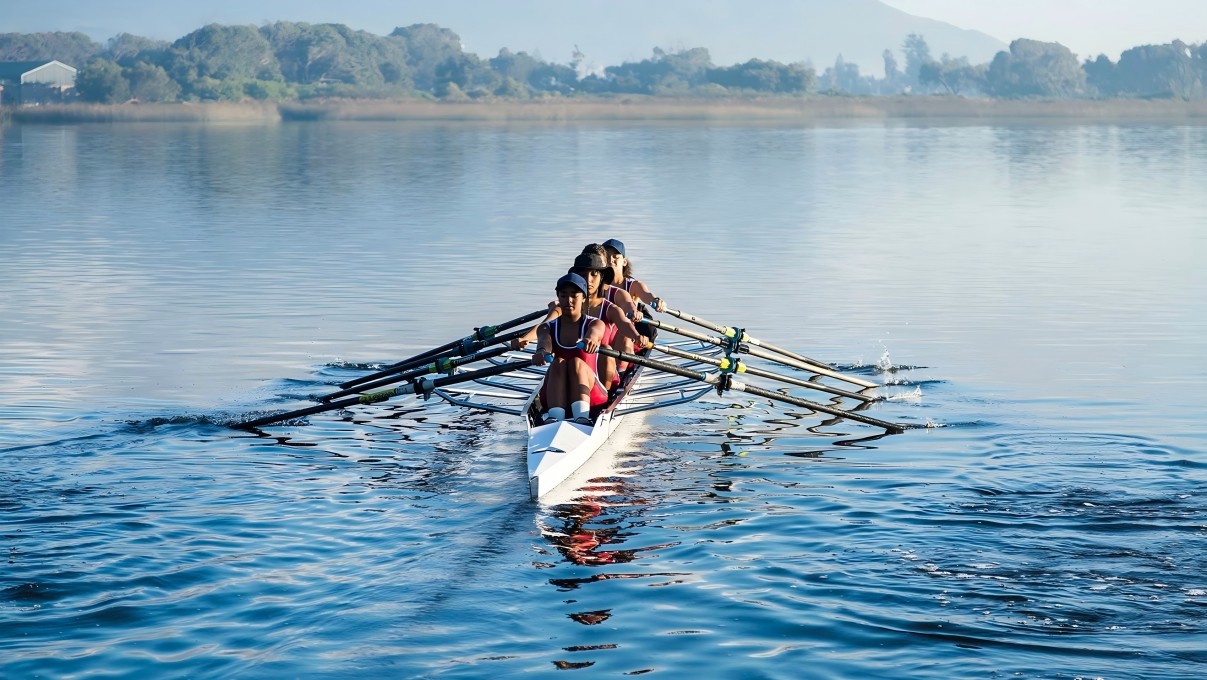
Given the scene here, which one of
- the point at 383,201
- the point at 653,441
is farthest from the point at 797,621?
the point at 383,201

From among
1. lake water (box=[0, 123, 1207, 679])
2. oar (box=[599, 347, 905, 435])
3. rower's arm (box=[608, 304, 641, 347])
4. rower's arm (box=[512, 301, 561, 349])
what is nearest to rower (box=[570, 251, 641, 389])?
rower's arm (box=[608, 304, 641, 347])

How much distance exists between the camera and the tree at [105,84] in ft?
561

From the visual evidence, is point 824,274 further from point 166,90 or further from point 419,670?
point 166,90

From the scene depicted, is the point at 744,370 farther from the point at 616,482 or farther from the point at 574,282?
the point at 616,482

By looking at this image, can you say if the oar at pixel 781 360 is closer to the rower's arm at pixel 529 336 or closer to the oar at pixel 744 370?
the oar at pixel 744 370

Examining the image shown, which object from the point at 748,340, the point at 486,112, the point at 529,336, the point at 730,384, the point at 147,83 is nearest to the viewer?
the point at 730,384

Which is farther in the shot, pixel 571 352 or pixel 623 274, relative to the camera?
pixel 623 274

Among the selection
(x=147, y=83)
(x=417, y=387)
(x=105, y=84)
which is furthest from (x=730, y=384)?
(x=147, y=83)

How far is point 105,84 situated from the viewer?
171 m

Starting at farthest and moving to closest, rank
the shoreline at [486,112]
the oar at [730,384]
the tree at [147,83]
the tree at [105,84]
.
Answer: the tree at [147,83] < the tree at [105,84] < the shoreline at [486,112] < the oar at [730,384]

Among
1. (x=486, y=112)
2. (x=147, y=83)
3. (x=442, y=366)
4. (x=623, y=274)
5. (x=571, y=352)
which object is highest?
(x=147, y=83)

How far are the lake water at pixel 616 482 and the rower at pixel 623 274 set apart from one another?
2.15 meters

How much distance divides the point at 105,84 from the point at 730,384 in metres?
171

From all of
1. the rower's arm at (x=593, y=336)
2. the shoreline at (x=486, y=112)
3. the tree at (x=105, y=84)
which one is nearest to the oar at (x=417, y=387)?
the rower's arm at (x=593, y=336)
